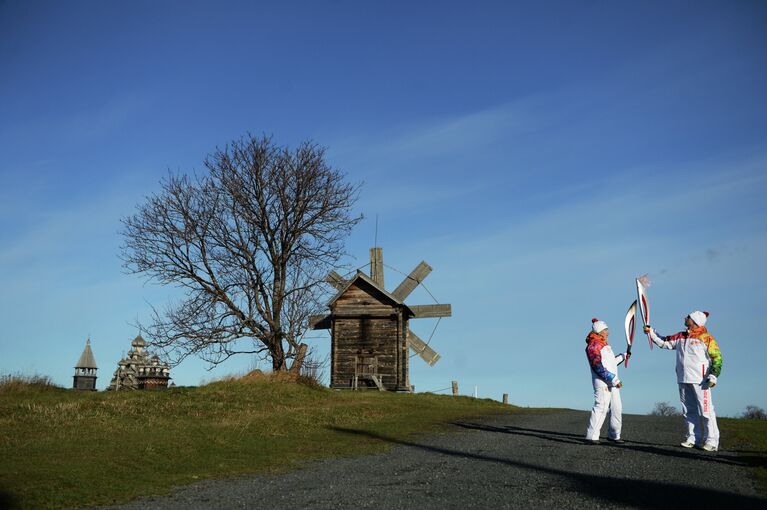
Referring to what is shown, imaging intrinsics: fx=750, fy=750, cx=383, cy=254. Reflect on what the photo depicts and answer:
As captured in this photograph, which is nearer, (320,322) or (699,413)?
(699,413)

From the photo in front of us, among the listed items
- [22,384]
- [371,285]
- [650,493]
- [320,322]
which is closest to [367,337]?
[371,285]

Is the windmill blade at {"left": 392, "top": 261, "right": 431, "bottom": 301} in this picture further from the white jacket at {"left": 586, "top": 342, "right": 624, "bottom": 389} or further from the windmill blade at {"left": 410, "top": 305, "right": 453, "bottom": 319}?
the white jacket at {"left": 586, "top": 342, "right": 624, "bottom": 389}

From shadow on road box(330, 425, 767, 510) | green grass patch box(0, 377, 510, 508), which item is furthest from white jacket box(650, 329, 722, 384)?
green grass patch box(0, 377, 510, 508)

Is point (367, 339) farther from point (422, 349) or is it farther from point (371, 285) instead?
point (422, 349)

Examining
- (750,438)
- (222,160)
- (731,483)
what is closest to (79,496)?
(731,483)

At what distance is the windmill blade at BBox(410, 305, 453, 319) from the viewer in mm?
38750

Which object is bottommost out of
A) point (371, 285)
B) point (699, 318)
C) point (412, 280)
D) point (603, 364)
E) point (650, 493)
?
point (650, 493)

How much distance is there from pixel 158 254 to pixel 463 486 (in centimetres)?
2350

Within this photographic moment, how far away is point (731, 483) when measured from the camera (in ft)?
33.9

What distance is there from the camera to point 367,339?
36.2 m

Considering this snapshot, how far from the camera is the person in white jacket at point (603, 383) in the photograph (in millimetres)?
15539

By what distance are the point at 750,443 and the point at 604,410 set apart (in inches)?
121

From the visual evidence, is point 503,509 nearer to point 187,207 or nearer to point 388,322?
point 187,207

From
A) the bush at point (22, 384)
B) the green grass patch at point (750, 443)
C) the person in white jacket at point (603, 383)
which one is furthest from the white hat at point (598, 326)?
the bush at point (22, 384)
